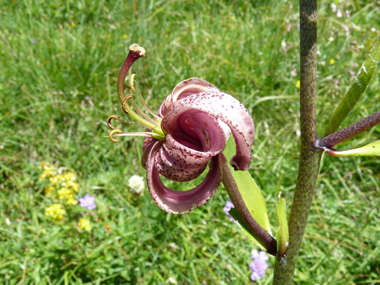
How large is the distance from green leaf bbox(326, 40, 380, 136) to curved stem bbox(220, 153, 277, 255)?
331 mm

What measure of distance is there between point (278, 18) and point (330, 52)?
60 centimetres

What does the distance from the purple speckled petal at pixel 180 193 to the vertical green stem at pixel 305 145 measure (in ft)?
0.82

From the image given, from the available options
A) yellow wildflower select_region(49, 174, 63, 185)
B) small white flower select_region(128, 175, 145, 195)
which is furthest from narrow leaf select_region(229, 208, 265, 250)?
yellow wildflower select_region(49, 174, 63, 185)

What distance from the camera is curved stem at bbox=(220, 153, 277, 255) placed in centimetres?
95

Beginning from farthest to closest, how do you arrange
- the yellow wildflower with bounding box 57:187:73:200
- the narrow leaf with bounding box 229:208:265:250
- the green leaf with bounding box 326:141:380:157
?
the yellow wildflower with bounding box 57:187:73:200 → the narrow leaf with bounding box 229:208:265:250 → the green leaf with bounding box 326:141:380:157

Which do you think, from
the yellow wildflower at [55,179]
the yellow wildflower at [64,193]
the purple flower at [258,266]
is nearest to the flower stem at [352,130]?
the purple flower at [258,266]

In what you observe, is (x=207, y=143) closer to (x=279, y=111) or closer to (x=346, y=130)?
(x=346, y=130)

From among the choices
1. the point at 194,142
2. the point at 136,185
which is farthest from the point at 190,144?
the point at 136,185

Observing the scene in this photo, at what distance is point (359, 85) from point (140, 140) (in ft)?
5.36

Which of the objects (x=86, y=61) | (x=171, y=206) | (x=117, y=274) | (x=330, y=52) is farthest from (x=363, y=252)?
(x=86, y=61)

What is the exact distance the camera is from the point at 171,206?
0.93 meters

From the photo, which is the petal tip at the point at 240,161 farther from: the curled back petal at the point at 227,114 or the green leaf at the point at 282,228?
the green leaf at the point at 282,228

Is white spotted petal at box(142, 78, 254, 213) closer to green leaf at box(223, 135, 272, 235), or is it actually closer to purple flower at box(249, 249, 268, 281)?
green leaf at box(223, 135, 272, 235)

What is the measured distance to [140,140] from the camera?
2.31m
